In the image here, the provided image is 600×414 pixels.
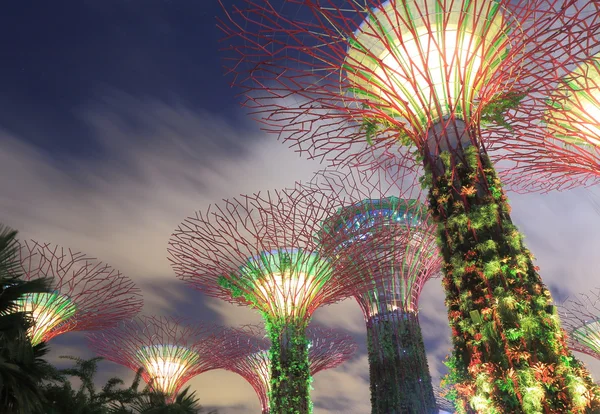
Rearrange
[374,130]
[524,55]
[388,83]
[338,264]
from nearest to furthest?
[524,55] < [388,83] < [374,130] < [338,264]

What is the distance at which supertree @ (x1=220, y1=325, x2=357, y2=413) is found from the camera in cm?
2639

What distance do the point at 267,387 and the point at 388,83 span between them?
2442 cm

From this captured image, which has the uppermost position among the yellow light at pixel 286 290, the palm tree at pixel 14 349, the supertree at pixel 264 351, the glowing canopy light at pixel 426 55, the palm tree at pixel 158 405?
the supertree at pixel 264 351

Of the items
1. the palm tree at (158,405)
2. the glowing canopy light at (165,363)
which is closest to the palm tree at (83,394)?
the palm tree at (158,405)

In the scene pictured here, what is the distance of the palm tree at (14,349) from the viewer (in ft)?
17.9

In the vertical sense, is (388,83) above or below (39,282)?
above

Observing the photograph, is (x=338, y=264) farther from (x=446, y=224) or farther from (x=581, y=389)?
(x=581, y=389)

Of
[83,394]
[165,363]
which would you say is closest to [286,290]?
[83,394]

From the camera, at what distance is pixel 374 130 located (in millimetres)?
8109

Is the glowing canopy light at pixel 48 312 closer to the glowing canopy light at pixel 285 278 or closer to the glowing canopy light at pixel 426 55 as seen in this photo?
the glowing canopy light at pixel 285 278

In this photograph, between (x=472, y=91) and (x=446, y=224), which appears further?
(x=472, y=91)

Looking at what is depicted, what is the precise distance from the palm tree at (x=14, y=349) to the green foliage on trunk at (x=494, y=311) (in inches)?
202

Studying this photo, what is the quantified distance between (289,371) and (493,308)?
981 cm

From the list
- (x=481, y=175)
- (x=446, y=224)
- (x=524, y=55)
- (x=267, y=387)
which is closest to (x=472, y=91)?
(x=524, y=55)
